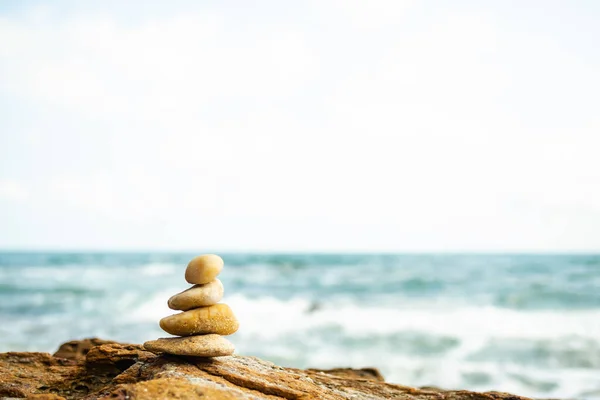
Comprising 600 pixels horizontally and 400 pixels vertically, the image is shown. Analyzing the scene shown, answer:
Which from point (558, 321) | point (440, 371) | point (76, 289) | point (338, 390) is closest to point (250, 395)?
point (338, 390)

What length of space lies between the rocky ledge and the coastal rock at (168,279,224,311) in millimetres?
329

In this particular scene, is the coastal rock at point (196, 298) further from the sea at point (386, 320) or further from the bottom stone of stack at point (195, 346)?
the sea at point (386, 320)

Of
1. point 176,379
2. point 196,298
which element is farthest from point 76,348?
point 176,379

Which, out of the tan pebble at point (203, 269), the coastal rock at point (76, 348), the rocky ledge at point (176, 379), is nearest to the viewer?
the rocky ledge at point (176, 379)

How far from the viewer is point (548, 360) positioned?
36.7 ft

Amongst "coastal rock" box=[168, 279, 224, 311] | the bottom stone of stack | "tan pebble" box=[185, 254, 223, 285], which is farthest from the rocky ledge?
"tan pebble" box=[185, 254, 223, 285]

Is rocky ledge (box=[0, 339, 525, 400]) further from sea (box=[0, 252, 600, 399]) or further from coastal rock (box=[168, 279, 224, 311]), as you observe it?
sea (box=[0, 252, 600, 399])

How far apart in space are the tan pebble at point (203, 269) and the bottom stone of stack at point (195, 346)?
374 millimetres

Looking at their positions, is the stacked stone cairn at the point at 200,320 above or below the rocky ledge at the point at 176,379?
above

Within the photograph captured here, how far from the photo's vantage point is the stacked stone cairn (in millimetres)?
3273

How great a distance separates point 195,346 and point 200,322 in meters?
0.18

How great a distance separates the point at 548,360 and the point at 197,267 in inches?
397

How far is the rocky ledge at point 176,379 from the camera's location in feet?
9.70

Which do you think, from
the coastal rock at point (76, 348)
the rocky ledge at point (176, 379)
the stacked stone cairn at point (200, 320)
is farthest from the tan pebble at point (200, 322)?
the coastal rock at point (76, 348)
